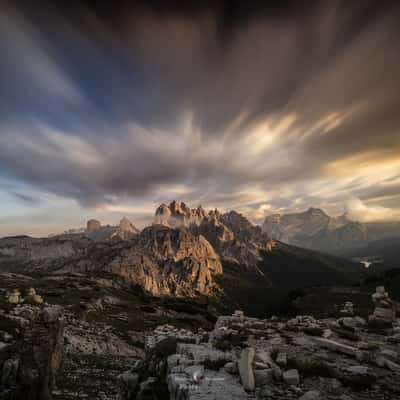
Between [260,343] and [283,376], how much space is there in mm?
7009

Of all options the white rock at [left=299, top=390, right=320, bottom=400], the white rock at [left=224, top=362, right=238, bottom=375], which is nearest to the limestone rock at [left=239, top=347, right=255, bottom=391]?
the white rock at [left=224, top=362, right=238, bottom=375]

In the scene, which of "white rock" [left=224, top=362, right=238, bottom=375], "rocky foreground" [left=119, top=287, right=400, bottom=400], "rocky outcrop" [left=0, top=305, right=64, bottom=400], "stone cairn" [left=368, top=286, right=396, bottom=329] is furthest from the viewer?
"stone cairn" [left=368, top=286, right=396, bottom=329]

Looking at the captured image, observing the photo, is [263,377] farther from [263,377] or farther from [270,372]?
[270,372]

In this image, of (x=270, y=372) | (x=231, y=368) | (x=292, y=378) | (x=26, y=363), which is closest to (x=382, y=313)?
(x=292, y=378)

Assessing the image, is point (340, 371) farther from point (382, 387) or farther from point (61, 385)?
point (61, 385)

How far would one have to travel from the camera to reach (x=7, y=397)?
38.3ft

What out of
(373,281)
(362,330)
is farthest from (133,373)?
(373,281)

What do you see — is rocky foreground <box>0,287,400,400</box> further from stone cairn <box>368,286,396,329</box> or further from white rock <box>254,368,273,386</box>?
stone cairn <box>368,286,396,329</box>

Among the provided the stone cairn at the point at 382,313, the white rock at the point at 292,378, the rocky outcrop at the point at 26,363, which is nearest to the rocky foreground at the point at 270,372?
the white rock at the point at 292,378

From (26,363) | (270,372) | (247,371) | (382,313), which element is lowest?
(382,313)

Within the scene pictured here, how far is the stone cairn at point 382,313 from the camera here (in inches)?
733

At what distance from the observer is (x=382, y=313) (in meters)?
21.6

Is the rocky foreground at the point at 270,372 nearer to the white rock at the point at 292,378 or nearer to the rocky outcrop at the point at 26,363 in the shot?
the white rock at the point at 292,378

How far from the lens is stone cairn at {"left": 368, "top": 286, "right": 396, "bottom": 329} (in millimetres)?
18609
